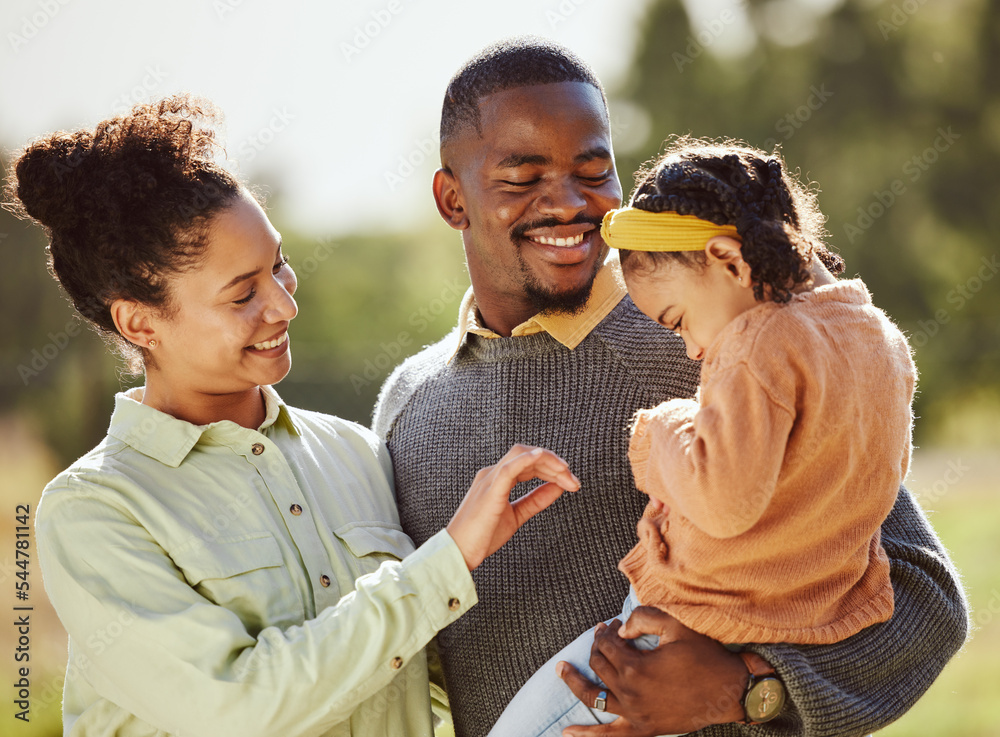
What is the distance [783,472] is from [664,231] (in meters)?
0.52

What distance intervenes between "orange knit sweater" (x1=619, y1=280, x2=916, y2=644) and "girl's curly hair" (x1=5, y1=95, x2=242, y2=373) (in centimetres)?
112

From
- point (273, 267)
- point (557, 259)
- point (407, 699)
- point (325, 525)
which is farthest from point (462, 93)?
point (407, 699)

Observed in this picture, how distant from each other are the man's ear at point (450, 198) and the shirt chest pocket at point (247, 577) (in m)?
1.09

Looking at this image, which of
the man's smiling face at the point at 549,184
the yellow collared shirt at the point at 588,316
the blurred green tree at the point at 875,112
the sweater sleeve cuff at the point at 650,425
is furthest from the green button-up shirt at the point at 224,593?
the blurred green tree at the point at 875,112

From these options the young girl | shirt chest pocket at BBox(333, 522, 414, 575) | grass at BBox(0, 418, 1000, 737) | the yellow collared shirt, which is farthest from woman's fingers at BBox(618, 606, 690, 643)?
grass at BBox(0, 418, 1000, 737)

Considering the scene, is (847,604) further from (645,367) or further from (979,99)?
(979,99)

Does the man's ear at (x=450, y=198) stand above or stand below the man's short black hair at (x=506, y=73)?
below

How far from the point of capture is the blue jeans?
1.98 m

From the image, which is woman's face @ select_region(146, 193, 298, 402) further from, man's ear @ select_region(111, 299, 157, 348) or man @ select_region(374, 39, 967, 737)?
man @ select_region(374, 39, 967, 737)

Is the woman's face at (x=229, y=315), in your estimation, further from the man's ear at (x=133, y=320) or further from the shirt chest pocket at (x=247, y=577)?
the shirt chest pocket at (x=247, y=577)

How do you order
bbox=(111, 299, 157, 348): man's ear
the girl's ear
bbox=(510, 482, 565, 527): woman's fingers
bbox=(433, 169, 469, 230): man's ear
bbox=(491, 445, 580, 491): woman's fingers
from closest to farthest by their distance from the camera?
the girl's ear < bbox=(491, 445, 580, 491): woman's fingers < bbox=(510, 482, 565, 527): woman's fingers < bbox=(111, 299, 157, 348): man's ear < bbox=(433, 169, 469, 230): man's ear

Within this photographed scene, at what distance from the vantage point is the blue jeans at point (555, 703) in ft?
6.48

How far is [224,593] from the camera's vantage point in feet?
6.53

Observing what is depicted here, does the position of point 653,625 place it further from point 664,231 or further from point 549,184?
point 549,184
